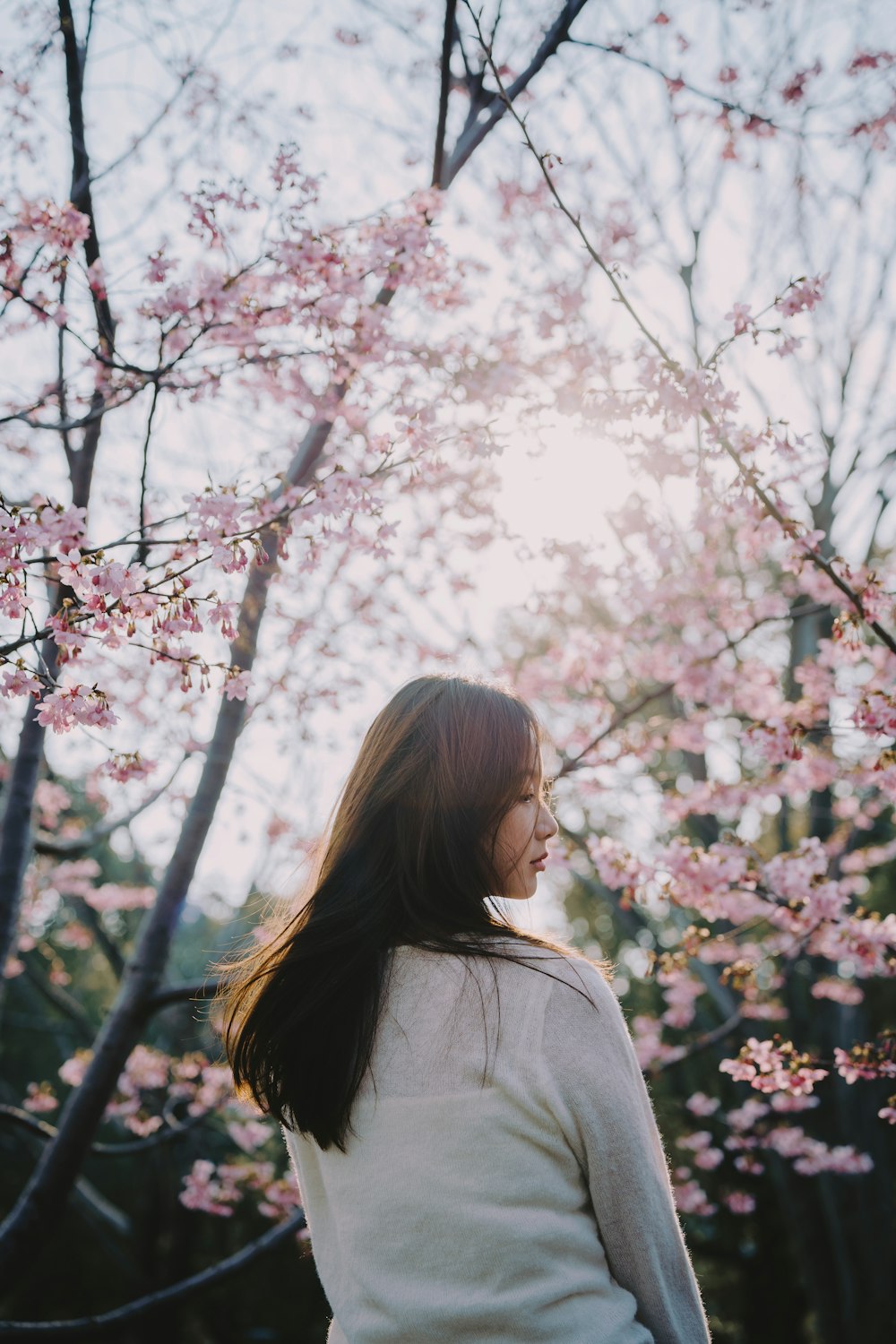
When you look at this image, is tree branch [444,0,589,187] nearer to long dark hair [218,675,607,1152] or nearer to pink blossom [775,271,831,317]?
pink blossom [775,271,831,317]

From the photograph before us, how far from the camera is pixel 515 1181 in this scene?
121 cm

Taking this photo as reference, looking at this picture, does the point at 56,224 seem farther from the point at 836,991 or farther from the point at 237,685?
the point at 836,991

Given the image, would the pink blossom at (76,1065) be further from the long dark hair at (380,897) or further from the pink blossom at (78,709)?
the long dark hair at (380,897)

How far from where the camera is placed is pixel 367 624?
685 centimetres

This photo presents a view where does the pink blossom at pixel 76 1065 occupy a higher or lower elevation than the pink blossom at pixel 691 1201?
higher

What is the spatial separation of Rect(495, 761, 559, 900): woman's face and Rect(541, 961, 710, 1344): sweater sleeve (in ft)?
0.92

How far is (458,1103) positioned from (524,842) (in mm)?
441

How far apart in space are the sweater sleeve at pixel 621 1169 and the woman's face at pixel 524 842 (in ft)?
0.92

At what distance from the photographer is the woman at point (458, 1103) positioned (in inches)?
47.5

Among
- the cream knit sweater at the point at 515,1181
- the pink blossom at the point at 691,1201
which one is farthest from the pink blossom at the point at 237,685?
the pink blossom at the point at 691,1201

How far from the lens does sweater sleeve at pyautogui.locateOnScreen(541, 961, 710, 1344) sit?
1.22 metres

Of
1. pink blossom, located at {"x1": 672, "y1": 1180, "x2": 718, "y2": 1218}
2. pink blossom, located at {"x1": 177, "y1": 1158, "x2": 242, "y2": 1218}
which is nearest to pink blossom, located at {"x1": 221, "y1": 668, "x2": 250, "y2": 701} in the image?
pink blossom, located at {"x1": 177, "y1": 1158, "x2": 242, "y2": 1218}

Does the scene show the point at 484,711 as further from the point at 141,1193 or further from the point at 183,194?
the point at 141,1193

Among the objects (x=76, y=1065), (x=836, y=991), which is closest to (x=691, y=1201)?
(x=836, y=991)
